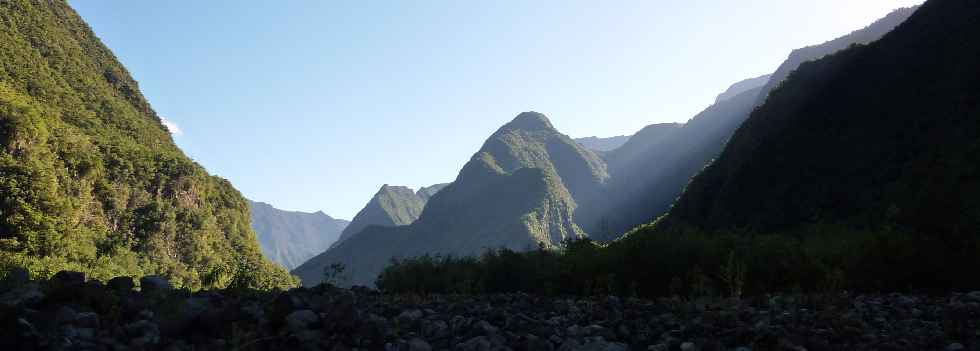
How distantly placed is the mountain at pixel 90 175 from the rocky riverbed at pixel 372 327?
8833 cm

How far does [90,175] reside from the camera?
363 ft

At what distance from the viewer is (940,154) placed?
4997 centimetres

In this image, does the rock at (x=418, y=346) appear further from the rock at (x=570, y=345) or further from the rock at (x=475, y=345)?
the rock at (x=570, y=345)

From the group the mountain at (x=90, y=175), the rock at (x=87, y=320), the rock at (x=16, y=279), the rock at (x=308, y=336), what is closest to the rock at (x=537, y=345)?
the rock at (x=308, y=336)

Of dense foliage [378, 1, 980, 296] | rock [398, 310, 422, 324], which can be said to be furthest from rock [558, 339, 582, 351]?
dense foliage [378, 1, 980, 296]

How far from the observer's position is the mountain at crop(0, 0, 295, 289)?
94.2 meters

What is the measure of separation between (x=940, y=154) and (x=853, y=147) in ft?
47.8

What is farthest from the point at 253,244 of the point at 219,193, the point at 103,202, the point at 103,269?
the point at 103,269

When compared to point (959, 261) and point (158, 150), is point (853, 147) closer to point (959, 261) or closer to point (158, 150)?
point (959, 261)

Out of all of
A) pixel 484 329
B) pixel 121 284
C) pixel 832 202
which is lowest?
pixel 832 202

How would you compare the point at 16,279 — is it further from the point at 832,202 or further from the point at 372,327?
the point at 832,202

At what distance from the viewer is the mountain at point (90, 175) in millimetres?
94188

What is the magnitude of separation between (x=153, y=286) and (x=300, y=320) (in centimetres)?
352

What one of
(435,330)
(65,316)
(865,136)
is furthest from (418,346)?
(865,136)
